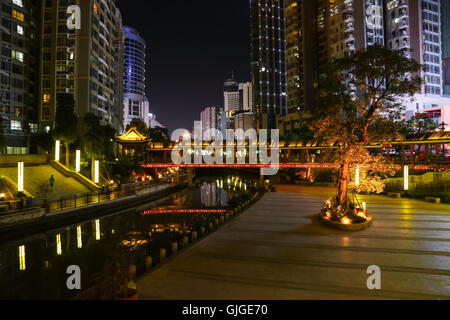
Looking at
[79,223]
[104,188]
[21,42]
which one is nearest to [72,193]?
[104,188]

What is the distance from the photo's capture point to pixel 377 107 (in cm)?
1616

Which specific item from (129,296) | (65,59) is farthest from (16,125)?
(129,296)

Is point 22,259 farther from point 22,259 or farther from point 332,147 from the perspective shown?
point 332,147

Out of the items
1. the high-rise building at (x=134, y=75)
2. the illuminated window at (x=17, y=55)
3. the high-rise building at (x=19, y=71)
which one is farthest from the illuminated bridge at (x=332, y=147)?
the high-rise building at (x=134, y=75)

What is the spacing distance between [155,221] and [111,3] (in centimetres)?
5598

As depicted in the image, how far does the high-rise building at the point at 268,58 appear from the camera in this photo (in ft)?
379

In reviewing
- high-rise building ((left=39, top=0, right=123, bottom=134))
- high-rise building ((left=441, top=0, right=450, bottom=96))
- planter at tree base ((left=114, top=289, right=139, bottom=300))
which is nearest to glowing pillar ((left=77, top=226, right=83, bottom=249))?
planter at tree base ((left=114, top=289, right=139, bottom=300))

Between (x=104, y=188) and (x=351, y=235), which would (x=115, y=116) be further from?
(x=351, y=235)

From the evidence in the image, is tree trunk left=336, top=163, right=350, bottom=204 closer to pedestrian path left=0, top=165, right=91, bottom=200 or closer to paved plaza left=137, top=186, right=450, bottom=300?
paved plaza left=137, top=186, right=450, bottom=300

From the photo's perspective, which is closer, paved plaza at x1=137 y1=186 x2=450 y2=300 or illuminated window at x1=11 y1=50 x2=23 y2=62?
paved plaza at x1=137 y1=186 x2=450 y2=300

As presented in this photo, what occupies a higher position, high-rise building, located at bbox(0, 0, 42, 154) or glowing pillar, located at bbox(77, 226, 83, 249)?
high-rise building, located at bbox(0, 0, 42, 154)

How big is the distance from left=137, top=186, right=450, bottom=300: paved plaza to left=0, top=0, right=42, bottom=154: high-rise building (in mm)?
42125

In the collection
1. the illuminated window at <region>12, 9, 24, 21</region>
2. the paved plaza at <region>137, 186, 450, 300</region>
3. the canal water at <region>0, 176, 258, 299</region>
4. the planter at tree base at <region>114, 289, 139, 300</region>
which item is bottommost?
the canal water at <region>0, 176, 258, 299</region>

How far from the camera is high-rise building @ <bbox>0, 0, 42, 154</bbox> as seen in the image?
134 ft
